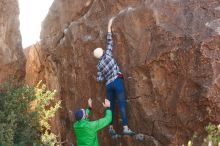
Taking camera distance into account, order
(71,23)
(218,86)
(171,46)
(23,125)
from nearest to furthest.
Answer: (218,86) → (171,46) → (23,125) → (71,23)

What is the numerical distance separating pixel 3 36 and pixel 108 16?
2903mm

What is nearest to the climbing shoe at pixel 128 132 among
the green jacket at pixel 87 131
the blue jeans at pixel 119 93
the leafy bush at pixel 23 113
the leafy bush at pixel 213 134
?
the blue jeans at pixel 119 93

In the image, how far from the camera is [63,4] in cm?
1211

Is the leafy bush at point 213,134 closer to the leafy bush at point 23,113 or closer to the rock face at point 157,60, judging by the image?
the rock face at point 157,60

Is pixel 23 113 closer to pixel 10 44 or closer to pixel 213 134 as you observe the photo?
pixel 10 44

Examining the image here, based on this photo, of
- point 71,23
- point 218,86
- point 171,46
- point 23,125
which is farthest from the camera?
point 71,23

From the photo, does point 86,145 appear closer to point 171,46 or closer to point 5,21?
point 171,46

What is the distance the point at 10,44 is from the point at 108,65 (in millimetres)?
3338

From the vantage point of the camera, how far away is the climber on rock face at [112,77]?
9.63 meters

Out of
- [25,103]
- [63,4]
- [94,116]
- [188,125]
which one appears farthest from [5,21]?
[188,125]

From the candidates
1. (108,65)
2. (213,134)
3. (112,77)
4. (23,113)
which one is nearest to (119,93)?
(112,77)

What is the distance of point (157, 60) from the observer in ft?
30.4

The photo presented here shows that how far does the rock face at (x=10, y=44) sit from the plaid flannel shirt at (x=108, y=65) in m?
2.85

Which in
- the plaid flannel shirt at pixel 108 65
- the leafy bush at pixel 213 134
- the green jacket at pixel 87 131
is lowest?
the leafy bush at pixel 213 134
